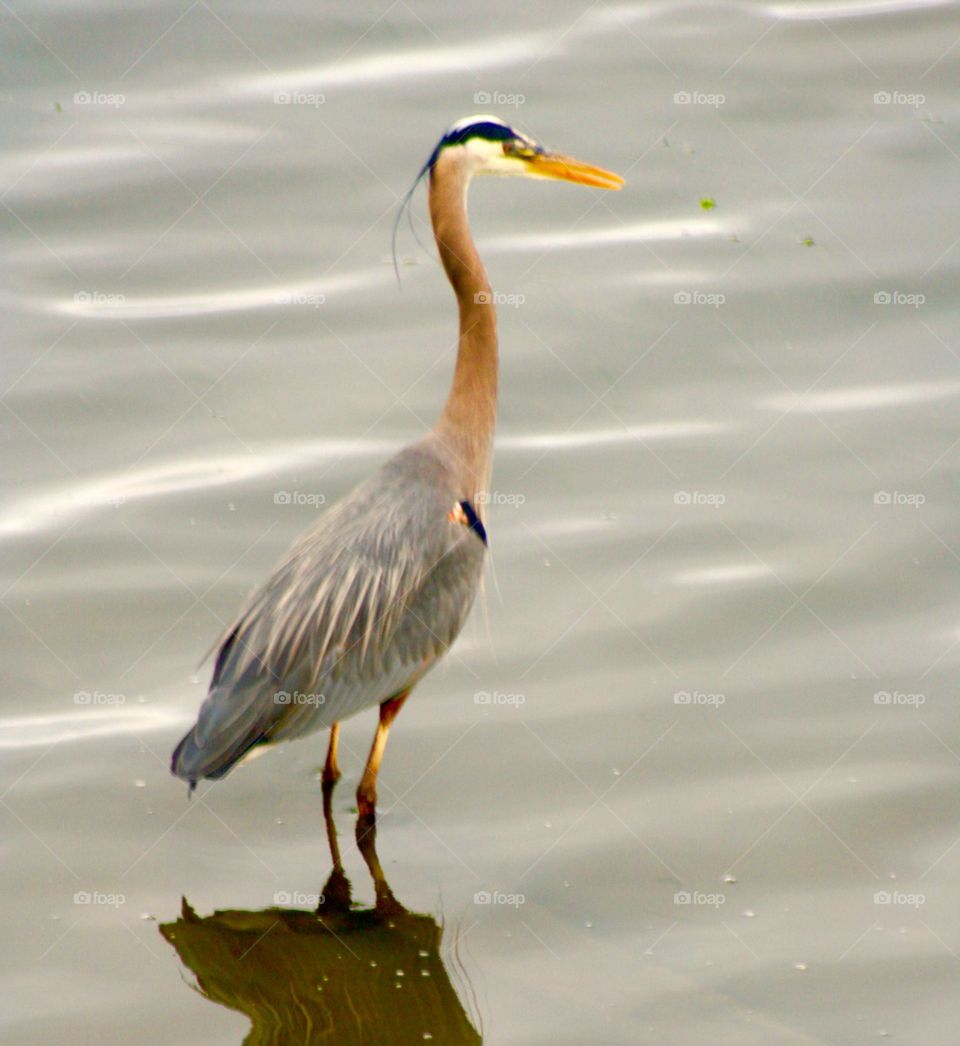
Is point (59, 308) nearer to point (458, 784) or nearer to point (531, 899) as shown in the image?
point (458, 784)

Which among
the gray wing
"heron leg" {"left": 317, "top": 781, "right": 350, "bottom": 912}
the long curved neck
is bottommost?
"heron leg" {"left": 317, "top": 781, "right": 350, "bottom": 912}

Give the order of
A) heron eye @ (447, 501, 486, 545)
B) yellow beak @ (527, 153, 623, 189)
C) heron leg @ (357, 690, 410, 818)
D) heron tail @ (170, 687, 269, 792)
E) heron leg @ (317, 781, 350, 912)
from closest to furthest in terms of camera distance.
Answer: heron tail @ (170, 687, 269, 792)
heron leg @ (317, 781, 350, 912)
heron leg @ (357, 690, 410, 818)
heron eye @ (447, 501, 486, 545)
yellow beak @ (527, 153, 623, 189)

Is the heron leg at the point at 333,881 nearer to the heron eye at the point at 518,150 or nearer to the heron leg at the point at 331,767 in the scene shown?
the heron leg at the point at 331,767

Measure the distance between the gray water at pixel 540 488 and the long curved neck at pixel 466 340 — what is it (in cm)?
107

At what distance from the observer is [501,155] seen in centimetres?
672

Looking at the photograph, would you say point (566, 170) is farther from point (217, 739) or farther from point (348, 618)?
point (217, 739)

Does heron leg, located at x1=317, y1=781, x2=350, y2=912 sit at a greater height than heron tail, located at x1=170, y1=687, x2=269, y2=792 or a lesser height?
lesser

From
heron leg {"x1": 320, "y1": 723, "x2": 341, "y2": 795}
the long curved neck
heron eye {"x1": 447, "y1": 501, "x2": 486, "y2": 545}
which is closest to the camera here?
heron leg {"x1": 320, "y1": 723, "x2": 341, "y2": 795}

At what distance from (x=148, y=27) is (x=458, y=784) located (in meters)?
Result: 8.31

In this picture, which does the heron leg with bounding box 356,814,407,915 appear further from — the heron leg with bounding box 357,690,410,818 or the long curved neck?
the long curved neck

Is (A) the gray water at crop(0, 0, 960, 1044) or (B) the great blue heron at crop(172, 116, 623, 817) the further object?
(B) the great blue heron at crop(172, 116, 623, 817)

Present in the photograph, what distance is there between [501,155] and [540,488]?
7.34 feet

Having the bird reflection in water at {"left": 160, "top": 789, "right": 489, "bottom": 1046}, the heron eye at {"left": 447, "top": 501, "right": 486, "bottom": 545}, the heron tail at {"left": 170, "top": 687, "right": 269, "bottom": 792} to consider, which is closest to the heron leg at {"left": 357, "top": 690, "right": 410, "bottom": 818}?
the bird reflection in water at {"left": 160, "top": 789, "right": 489, "bottom": 1046}

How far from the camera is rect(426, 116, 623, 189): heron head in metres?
6.60
